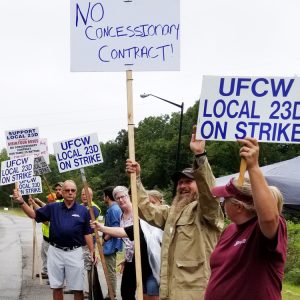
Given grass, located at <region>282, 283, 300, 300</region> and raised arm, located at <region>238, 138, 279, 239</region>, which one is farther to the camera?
grass, located at <region>282, 283, 300, 300</region>

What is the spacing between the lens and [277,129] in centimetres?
407

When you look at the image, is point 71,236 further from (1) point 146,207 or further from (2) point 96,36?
(2) point 96,36

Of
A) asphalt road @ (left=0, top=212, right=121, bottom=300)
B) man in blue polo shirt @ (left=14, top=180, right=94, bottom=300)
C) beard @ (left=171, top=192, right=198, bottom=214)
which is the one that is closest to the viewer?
beard @ (left=171, top=192, right=198, bottom=214)

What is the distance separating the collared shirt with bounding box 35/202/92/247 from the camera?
27.0 ft


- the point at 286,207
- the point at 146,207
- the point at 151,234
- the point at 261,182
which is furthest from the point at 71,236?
the point at 261,182

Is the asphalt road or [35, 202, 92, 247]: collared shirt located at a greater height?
[35, 202, 92, 247]: collared shirt

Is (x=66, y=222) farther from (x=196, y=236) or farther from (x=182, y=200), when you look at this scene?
(x=196, y=236)

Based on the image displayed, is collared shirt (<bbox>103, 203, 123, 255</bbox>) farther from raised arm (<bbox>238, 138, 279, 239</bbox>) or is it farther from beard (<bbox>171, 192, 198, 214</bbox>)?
raised arm (<bbox>238, 138, 279, 239</bbox>)

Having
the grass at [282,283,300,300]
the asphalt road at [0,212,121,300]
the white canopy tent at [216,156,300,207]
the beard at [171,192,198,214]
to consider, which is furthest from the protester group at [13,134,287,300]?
the grass at [282,283,300,300]

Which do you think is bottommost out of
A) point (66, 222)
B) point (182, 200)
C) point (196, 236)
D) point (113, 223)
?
point (113, 223)

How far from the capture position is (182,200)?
17.6 feet

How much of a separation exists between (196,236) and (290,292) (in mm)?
6642

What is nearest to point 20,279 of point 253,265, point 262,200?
point 253,265

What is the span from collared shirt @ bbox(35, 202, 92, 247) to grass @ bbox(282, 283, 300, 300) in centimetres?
400
